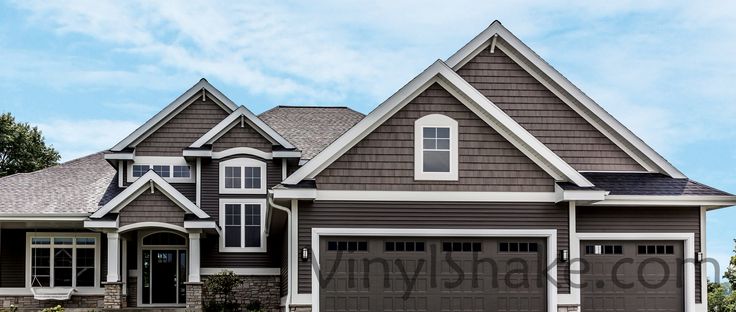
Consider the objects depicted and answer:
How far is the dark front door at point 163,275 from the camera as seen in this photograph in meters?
28.4

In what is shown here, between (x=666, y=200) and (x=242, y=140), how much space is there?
12774mm

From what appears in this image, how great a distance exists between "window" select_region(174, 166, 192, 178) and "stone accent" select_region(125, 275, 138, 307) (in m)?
3.30

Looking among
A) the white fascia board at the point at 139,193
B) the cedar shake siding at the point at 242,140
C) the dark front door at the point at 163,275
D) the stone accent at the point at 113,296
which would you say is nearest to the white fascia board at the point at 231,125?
the cedar shake siding at the point at 242,140

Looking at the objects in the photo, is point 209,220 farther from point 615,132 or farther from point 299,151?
point 615,132

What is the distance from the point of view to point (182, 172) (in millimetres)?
28859

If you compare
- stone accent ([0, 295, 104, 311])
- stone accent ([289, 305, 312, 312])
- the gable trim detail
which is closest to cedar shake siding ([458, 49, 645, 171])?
Result: the gable trim detail

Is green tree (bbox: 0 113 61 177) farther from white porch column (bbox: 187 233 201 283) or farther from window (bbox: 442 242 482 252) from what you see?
window (bbox: 442 242 482 252)

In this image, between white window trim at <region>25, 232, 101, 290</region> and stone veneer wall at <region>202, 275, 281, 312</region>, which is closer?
stone veneer wall at <region>202, 275, 281, 312</region>

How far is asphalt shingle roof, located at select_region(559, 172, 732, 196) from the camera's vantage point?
2112 cm

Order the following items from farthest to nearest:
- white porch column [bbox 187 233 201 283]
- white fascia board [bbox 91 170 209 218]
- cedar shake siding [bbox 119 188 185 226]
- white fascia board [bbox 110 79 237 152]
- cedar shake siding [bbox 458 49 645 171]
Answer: white fascia board [bbox 110 79 237 152] < white porch column [bbox 187 233 201 283] < cedar shake siding [bbox 119 188 185 226] < white fascia board [bbox 91 170 209 218] < cedar shake siding [bbox 458 49 645 171]

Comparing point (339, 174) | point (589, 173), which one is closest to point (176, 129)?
point (339, 174)

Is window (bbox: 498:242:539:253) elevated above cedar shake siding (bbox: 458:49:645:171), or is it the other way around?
cedar shake siding (bbox: 458:49:645:171)

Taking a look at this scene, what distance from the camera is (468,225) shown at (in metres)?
19.8

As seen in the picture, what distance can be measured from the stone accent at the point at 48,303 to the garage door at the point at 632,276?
48.8 feet
